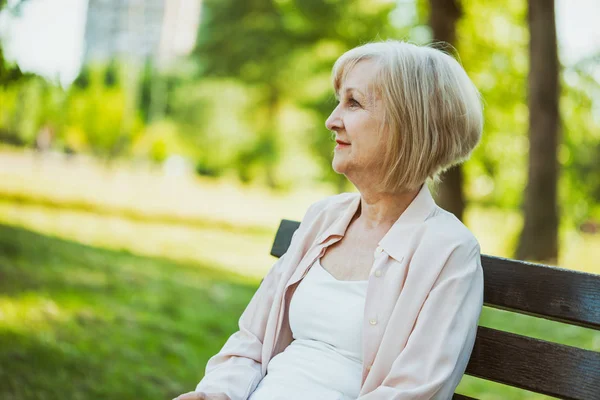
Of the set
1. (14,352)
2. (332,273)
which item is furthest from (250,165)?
(332,273)

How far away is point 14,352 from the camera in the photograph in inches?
183

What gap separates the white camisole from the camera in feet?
6.88

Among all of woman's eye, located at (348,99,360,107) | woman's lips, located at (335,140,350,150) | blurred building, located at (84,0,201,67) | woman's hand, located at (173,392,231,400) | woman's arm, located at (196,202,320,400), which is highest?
blurred building, located at (84,0,201,67)

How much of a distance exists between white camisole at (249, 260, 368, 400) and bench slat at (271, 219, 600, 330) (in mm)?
401

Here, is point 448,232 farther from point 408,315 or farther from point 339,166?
point 339,166

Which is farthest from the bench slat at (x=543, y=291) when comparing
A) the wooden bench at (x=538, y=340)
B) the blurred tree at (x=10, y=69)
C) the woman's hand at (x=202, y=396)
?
the blurred tree at (x=10, y=69)

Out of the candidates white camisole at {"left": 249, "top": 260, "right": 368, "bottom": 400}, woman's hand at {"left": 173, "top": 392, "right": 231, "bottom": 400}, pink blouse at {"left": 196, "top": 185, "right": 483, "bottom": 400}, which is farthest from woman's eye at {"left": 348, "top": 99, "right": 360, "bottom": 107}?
woman's hand at {"left": 173, "top": 392, "right": 231, "bottom": 400}

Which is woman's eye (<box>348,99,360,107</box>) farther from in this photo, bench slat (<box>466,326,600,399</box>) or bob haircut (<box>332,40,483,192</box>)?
bench slat (<box>466,326,600,399</box>)

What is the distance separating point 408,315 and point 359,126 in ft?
2.00

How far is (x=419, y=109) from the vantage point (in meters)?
2.14

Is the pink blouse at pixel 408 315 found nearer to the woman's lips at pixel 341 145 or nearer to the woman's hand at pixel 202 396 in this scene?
the woman's hand at pixel 202 396

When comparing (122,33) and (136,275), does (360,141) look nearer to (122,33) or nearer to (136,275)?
(136,275)

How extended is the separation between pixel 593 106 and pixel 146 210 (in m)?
10.0

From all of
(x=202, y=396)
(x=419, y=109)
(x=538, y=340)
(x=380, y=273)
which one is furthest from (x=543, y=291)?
(x=202, y=396)
